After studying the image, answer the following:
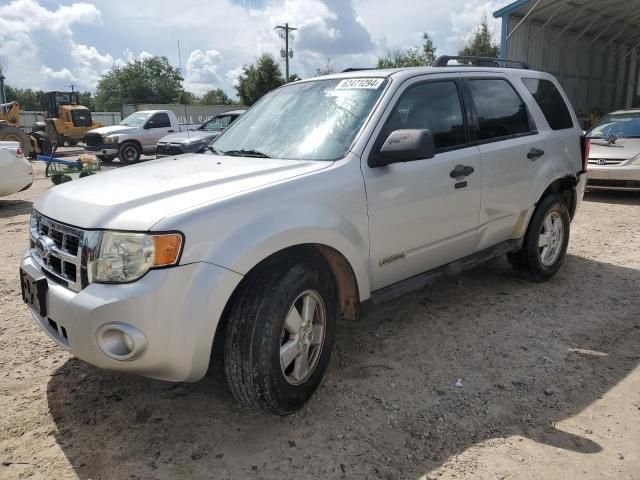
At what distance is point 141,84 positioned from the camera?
8875 cm

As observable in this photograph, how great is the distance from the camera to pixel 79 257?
2439mm

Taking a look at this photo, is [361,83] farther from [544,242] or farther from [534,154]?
[544,242]

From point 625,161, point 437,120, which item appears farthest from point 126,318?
point 625,161

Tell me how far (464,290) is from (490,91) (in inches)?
68.0

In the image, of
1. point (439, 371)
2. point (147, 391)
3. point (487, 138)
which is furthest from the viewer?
point (487, 138)

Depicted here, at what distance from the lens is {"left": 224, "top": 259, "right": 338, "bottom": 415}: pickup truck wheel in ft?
8.24

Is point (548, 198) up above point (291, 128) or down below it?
below

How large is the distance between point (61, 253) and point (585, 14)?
2308cm

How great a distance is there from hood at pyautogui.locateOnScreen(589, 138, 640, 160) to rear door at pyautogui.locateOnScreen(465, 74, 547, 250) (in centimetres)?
537

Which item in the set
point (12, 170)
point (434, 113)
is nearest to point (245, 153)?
point (434, 113)

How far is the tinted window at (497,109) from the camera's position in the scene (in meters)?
4.05

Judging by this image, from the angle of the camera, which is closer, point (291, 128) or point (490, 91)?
point (291, 128)

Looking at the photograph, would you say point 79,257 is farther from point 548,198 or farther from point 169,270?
point 548,198

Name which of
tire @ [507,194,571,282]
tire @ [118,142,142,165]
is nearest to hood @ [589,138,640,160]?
tire @ [507,194,571,282]
